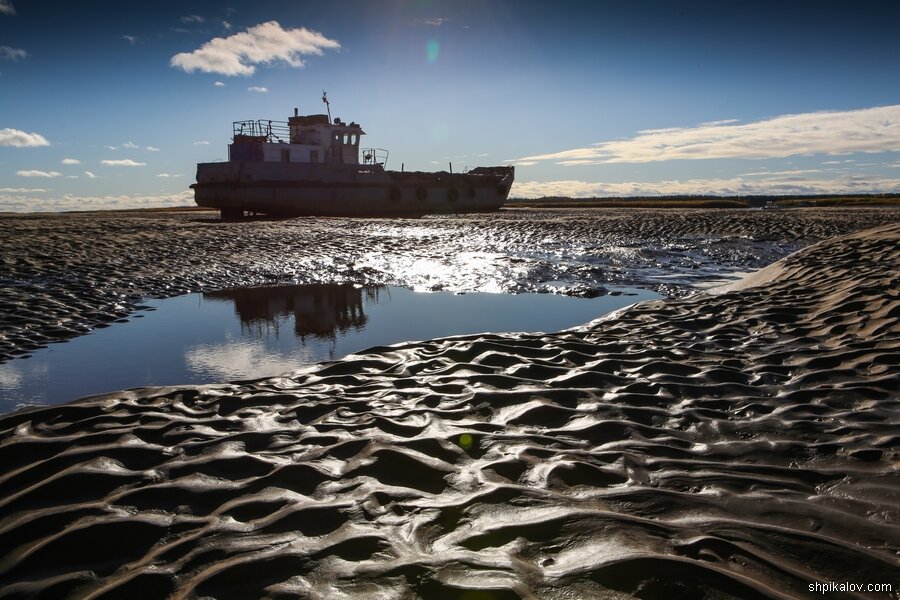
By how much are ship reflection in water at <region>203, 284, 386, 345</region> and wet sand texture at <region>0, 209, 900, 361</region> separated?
991 millimetres

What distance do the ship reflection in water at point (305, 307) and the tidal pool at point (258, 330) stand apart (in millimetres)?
18

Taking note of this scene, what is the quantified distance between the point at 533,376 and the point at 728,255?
15.1 m

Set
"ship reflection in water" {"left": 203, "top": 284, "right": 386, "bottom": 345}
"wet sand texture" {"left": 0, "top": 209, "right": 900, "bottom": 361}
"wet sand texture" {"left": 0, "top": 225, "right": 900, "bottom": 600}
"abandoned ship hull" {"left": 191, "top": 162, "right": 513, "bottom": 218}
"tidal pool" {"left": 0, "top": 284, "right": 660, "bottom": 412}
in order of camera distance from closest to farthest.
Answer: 1. "wet sand texture" {"left": 0, "top": 225, "right": 900, "bottom": 600}
2. "tidal pool" {"left": 0, "top": 284, "right": 660, "bottom": 412}
3. "ship reflection in water" {"left": 203, "top": 284, "right": 386, "bottom": 345}
4. "wet sand texture" {"left": 0, "top": 209, "right": 900, "bottom": 361}
5. "abandoned ship hull" {"left": 191, "top": 162, "right": 513, "bottom": 218}

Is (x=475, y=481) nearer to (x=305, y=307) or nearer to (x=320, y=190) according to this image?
(x=305, y=307)

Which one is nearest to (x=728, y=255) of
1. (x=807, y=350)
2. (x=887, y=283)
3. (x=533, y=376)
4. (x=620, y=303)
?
(x=620, y=303)

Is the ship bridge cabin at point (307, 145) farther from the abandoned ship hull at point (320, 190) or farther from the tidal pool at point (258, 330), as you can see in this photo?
the tidal pool at point (258, 330)

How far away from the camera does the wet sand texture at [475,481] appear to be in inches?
103

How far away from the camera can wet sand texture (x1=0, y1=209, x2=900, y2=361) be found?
10.4 m

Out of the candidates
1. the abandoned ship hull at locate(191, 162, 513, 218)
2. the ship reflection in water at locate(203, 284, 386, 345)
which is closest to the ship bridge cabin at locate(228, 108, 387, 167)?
the abandoned ship hull at locate(191, 162, 513, 218)

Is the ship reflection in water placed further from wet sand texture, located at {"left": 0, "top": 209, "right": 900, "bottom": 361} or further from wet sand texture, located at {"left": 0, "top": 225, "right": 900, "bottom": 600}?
wet sand texture, located at {"left": 0, "top": 225, "right": 900, "bottom": 600}

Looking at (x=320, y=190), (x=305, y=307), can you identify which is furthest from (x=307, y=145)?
(x=305, y=307)

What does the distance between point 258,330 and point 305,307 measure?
192cm

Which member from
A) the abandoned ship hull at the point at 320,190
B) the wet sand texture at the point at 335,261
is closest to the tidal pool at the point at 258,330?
the wet sand texture at the point at 335,261

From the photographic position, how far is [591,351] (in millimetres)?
6828
